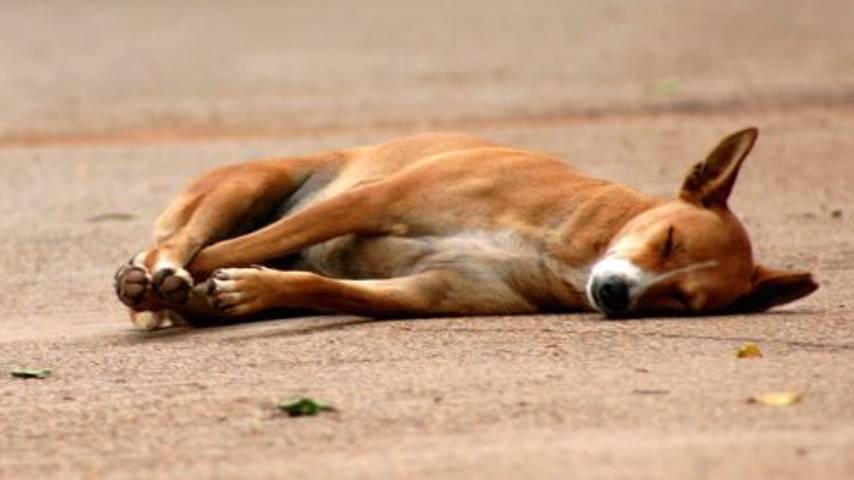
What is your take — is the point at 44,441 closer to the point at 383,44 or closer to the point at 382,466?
Result: the point at 382,466

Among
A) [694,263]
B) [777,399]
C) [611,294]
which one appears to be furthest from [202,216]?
[777,399]

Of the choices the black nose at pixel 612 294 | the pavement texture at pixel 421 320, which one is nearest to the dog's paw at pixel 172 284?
the pavement texture at pixel 421 320

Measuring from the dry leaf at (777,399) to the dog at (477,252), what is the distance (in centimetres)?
148

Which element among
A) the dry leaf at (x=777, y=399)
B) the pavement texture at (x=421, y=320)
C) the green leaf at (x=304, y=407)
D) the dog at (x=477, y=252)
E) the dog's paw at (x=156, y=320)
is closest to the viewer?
the pavement texture at (x=421, y=320)

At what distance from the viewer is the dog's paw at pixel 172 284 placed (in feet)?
26.7

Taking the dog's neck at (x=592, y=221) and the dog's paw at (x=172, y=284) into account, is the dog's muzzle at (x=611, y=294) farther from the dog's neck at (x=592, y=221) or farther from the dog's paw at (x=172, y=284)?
the dog's paw at (x=172, y=284)

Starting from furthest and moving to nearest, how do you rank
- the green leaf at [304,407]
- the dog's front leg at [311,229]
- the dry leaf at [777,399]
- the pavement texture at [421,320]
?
the dog's front leg at [311,229], the green leaf at [304,407], the dry leaf at [777,399], the pavement texture at [421,320]

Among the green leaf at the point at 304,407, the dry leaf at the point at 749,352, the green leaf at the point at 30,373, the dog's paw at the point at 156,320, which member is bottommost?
the dog's paw at the point at 156,320

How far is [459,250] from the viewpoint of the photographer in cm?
835

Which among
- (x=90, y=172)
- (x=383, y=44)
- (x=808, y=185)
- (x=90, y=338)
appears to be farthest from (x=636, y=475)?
(x=383, y=44)

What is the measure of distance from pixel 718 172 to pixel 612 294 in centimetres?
59

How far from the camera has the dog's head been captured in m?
7.99

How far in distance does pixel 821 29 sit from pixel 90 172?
9.81 m

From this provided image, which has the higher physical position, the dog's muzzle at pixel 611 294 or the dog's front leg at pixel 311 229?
the dog's front leg at pixel 311 229
